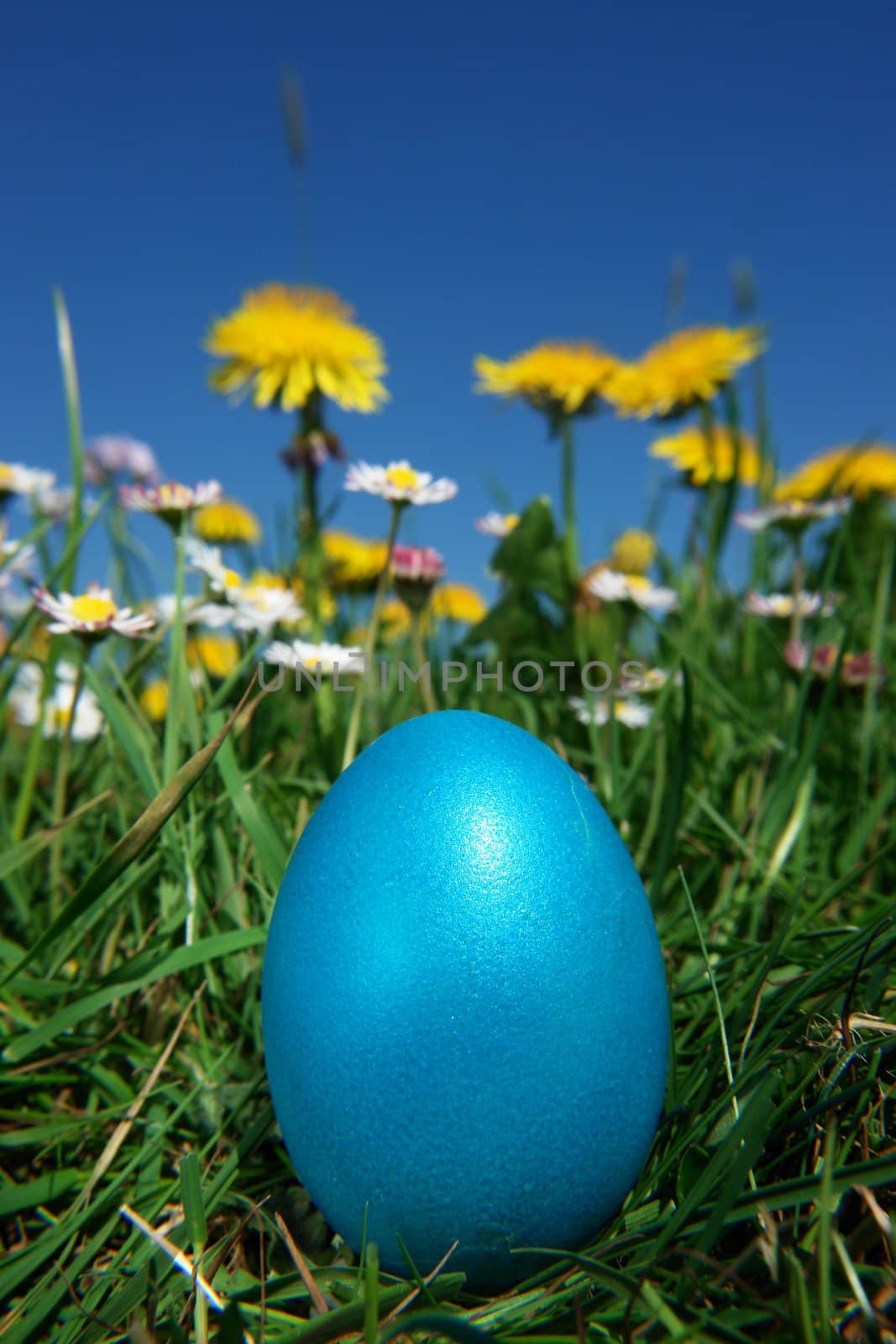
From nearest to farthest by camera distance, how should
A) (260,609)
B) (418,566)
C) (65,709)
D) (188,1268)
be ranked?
(188,1268)
(260,609)
(418,566)
(65,709)

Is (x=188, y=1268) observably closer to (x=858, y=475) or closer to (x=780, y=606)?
(x=780, y=606)

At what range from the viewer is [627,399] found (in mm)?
2914

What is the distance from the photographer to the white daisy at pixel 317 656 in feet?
5.56

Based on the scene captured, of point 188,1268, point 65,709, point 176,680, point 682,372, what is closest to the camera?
→ point 188,1268

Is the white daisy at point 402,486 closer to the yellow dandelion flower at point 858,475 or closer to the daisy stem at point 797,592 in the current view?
the daisy stem at point 797,592

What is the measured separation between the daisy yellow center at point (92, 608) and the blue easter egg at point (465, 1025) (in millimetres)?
637

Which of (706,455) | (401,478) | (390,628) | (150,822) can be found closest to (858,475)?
(706,455)

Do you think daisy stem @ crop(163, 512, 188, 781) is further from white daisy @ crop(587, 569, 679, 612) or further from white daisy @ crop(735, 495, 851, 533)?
white daisy @ crop(735, 495, 851, 533)

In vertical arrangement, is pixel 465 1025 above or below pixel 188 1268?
above

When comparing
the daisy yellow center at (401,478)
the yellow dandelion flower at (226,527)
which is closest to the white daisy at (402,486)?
the daisy yellow center at (401,478)

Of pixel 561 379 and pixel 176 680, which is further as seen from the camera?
pixel 561 379

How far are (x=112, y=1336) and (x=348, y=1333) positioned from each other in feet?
0.82

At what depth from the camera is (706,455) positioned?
10.1 ft

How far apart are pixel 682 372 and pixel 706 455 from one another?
33cm
